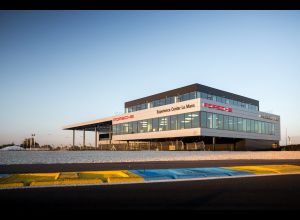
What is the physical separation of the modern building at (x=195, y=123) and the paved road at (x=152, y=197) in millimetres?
35639

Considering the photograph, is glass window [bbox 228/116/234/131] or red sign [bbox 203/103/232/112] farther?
glass window [bbox 228/116/234/131]

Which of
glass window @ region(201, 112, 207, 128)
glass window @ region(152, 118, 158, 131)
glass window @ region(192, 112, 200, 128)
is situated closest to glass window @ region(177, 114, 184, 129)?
glass window @ region(192, 112, 200, 128)

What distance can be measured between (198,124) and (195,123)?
2.36 feet

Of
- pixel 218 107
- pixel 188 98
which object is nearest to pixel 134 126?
pixel 188 98

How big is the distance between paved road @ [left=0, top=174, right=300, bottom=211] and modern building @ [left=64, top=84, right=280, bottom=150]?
3564 cm

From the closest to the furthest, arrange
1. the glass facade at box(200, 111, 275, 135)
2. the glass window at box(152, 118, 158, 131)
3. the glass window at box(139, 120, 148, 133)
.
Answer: the glass facade at box(200, 111, 275, 135), the glass window at box(152, 118, 158, 131), the glass window at box(139, 120, 148, 133)

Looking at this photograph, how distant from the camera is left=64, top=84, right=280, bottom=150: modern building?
148ft

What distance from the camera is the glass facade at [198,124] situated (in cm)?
4410

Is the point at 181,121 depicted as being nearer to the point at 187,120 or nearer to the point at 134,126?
the point at 187,120

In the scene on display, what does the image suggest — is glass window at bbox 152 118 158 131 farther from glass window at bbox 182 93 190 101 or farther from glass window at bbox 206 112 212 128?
glass window at bbox 206 112 212 128

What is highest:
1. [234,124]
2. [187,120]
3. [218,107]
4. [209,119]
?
[218,107]

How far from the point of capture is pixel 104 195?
6848 millimetres

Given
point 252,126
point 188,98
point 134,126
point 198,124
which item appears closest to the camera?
point 198,124

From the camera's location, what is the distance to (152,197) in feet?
21.6
